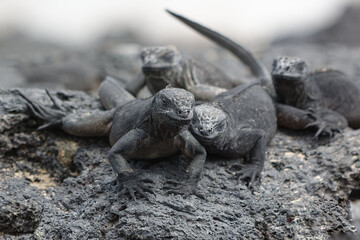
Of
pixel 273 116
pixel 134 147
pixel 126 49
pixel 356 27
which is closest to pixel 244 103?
pixel 273 116

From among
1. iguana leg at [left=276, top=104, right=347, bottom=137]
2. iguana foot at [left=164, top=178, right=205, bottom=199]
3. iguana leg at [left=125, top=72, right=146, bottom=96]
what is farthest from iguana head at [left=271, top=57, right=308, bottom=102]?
iguana foot at [left=164, top=178, right=205, bottom=199]

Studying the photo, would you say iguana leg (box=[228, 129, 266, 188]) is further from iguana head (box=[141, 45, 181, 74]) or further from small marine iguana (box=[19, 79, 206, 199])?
iguana head (box=[141, 45, 181, 74])

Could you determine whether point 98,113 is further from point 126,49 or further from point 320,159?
point 126,49

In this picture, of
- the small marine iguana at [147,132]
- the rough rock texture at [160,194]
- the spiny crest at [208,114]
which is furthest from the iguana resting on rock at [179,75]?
the spiny crest at [208,114]

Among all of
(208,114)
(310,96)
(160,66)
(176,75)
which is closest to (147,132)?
(208,114)

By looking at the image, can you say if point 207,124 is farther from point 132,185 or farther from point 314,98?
point 314,98

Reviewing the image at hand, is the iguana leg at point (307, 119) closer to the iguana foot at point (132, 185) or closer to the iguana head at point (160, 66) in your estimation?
the iguana head at point (160, 66)
